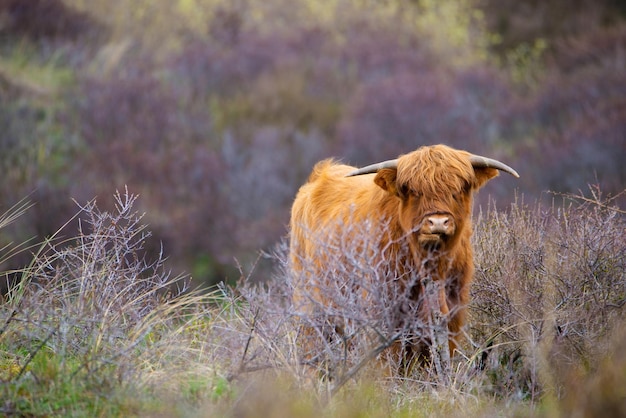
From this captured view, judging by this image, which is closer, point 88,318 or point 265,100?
point 88,318

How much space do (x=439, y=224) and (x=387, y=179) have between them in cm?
59

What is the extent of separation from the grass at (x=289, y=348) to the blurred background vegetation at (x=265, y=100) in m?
12.5

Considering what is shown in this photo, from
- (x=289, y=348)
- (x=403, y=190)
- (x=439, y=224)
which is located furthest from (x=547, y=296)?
(x=289, y=348)

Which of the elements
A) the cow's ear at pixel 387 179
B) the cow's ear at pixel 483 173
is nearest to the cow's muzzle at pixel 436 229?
the cow's ear at pixel 387 179

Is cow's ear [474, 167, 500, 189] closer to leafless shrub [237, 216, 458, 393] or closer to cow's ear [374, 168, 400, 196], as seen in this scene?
cow's ear [374, 168, 400, 196]

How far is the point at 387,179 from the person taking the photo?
562 centimetres

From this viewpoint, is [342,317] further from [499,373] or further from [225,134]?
[225,134]

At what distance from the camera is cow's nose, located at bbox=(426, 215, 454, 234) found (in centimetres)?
517

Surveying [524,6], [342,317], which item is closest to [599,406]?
[342,317]

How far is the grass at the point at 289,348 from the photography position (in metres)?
4.25

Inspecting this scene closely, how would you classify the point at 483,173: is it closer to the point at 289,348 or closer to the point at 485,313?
the point at 485,313

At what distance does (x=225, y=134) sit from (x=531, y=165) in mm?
8531

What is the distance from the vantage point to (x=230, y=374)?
4.48 metres

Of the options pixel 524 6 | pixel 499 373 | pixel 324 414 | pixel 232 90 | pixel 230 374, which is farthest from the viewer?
pixel 524 6
